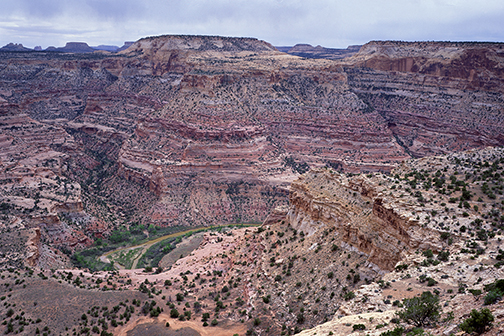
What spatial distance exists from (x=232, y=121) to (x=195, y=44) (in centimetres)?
5657

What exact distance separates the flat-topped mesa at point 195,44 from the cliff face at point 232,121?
88 cm

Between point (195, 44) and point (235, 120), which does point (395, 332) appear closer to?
point (235, 120)

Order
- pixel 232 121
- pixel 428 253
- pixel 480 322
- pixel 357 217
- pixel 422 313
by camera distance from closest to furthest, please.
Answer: pixel 480 322 → pixel 422 313 → pixel 428 253 → pixel 357 217 → pixel 232 121

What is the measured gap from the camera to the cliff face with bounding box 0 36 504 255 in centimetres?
8488

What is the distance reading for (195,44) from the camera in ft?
449

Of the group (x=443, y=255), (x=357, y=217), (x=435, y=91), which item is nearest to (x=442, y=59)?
(x=435, y=91)

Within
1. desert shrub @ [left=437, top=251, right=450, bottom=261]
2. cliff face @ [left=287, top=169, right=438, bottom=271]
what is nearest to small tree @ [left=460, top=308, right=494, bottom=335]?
desert shrub @ [left=437, top=251, right=450, bottom=261]

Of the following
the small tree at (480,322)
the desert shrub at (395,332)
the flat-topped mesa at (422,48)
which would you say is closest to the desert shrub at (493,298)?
the small tree at (480,322)

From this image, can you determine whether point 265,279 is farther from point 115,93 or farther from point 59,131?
point 115,93

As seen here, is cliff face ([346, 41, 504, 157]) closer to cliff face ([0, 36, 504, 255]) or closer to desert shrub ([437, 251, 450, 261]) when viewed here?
cliff face ([0, 36, 504, 255])

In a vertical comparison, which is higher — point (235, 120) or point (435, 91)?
point (435, 91)

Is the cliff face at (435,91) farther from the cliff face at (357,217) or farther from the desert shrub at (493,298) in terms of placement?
the desert shrub at (493,298)

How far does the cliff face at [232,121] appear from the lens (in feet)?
278

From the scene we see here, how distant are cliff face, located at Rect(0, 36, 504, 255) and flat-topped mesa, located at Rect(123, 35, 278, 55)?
0.88m
